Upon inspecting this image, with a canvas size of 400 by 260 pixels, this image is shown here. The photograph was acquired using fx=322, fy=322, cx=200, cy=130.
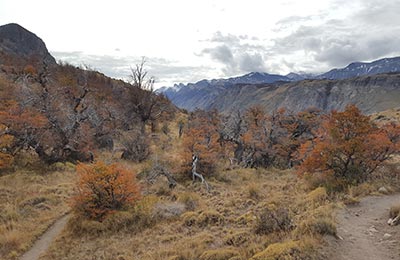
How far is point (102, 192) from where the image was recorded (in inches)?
631

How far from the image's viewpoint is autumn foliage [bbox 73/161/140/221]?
15.6m

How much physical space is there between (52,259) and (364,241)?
440 inches

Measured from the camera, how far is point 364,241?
31.8 ft

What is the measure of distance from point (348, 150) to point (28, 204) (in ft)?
56.4

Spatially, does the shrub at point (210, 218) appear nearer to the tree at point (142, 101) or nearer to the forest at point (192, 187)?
the forest at point (192, 187)

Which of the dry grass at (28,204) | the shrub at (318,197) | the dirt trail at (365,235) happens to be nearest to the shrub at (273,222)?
the dirt trail at (365,235)

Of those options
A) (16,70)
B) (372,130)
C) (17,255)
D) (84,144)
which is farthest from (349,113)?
(16,70)

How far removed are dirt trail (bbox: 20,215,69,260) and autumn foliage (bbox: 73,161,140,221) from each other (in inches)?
44.4

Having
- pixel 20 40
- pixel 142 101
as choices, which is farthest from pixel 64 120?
pixel 20 40

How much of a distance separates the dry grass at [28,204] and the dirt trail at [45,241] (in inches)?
9.2

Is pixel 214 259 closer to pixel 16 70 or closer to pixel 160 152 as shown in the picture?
pixel 160 152

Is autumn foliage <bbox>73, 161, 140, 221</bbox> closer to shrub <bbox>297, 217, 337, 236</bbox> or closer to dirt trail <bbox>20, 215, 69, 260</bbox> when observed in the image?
Answer: dirt trail <bbox>20, 215, 69, 260</bbox>

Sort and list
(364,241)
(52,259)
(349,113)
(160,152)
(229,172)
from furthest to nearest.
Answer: (160,152) < (229,172) < (349,113) < (52,259) < (364,241)

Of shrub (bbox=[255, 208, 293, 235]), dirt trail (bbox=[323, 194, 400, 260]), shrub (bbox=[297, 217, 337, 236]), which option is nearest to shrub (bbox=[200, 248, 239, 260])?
shrub (bbox=[255, 208, 293, 235])
